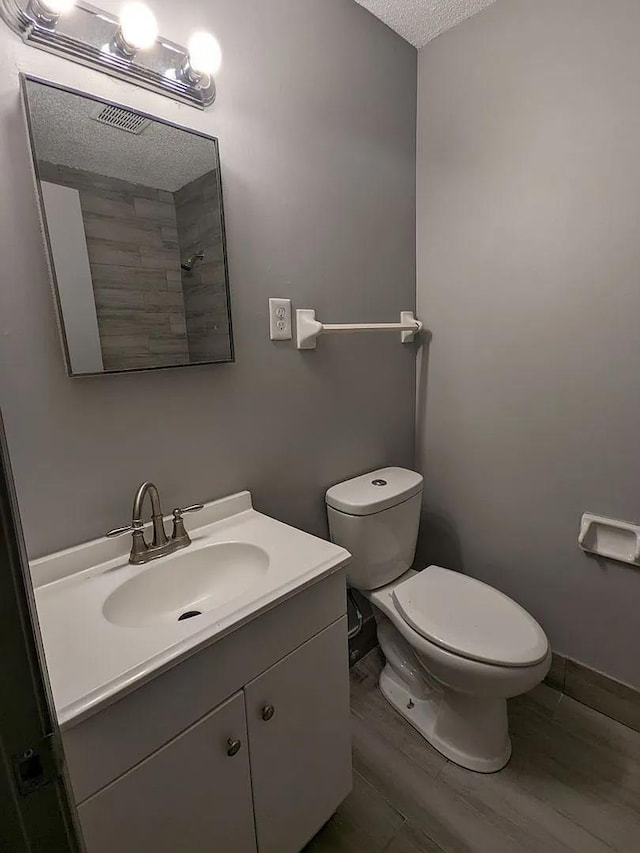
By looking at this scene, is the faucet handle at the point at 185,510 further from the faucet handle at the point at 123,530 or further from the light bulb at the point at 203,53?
the light bulb at the point at 203,53

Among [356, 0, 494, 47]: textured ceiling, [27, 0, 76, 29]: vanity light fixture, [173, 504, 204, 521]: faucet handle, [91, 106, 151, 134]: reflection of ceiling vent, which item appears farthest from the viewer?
[356, 0, 494, 47]: textured ceiling

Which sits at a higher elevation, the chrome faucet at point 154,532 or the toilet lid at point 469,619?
the chrome faucet at point 154,532

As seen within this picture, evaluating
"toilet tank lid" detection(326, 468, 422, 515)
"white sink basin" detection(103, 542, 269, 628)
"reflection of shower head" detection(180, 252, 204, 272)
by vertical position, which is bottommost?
"white sink basin" detection(103, 542, 269, 628)

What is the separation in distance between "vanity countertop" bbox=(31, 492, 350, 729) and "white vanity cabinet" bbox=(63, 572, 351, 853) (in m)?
0.03

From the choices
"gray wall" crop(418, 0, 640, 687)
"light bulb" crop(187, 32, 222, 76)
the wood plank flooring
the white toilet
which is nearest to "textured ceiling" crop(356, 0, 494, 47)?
"gray wall" crop(418, 0, 640, 687)

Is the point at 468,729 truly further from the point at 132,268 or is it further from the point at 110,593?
the point at 132,268

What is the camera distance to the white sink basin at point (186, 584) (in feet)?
3.25

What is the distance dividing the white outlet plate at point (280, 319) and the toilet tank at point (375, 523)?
22.1 inches

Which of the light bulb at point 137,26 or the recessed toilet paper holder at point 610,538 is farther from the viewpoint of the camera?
the recessed toilet paper holder at point 610,538

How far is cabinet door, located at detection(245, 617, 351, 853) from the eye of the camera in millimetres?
922

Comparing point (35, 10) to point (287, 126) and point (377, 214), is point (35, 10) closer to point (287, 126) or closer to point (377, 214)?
point (287, 126)

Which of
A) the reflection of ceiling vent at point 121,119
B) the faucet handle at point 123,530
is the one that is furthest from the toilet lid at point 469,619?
the reflection of ceiling vent at point 121,119

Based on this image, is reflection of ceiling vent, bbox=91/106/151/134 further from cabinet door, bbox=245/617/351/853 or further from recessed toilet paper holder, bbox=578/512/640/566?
recessed toilet paper holder, bbox=578/512/640/566

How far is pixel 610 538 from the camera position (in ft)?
4.75
